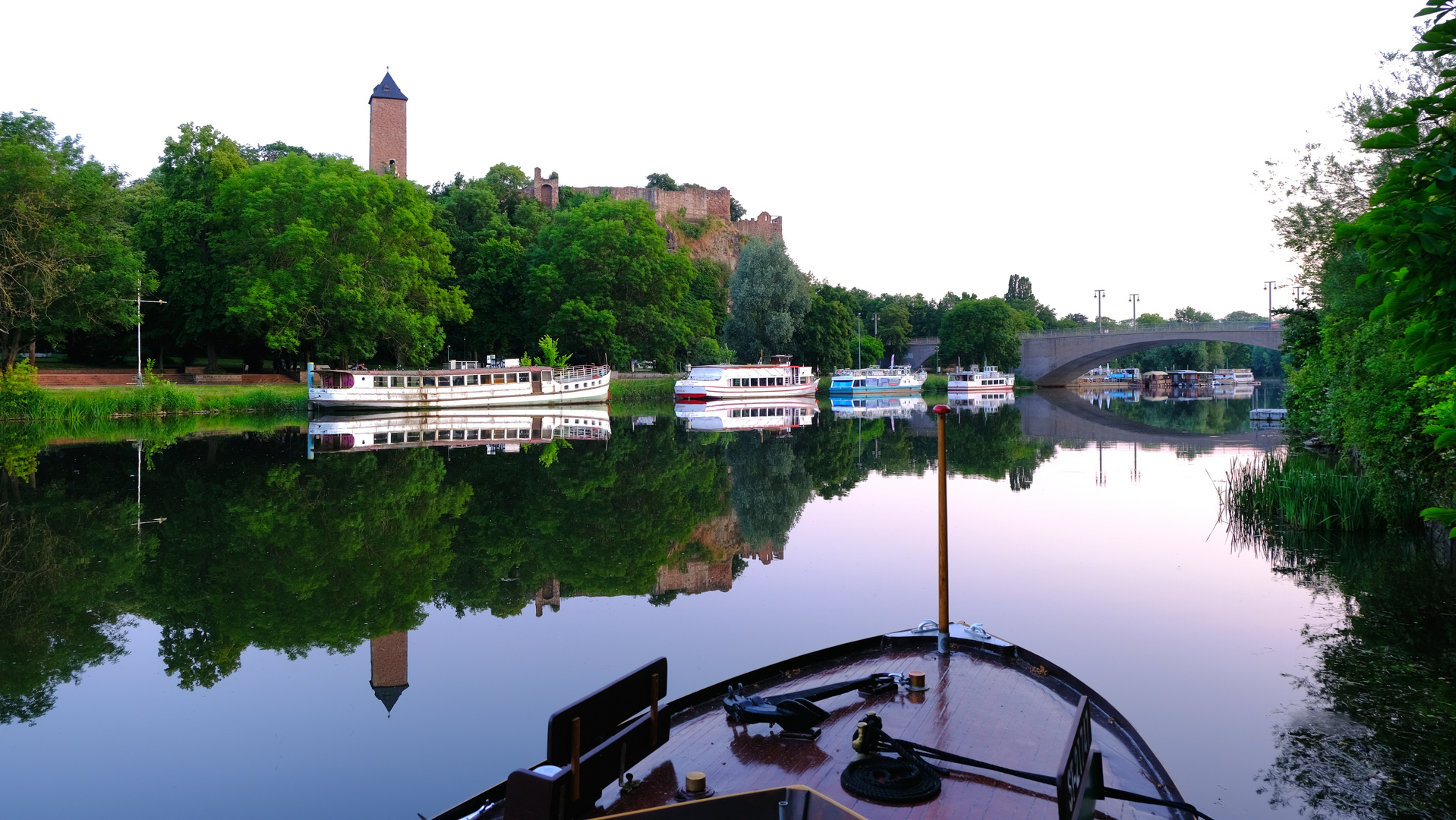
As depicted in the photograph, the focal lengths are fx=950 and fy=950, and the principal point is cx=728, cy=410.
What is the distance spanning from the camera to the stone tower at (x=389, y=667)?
7.10 meters

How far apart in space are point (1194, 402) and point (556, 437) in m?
46.8

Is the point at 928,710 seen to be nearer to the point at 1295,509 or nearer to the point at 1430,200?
the point at 1430,200

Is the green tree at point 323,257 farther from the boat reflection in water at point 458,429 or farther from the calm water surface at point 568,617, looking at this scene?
the calm water surface at point 568,617

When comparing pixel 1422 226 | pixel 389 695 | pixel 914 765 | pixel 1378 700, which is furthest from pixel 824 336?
pixel 1422 226

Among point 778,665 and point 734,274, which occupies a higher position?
point 734,274

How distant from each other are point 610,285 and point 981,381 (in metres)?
31.4

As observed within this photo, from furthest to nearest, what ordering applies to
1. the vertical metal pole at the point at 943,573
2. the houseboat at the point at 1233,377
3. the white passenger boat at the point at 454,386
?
the houseboat at the point at 1233,377 → the white passenger boat at the point at 454,386 → the vertical metal pole at the point at 943,573

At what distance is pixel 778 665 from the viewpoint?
623 cm

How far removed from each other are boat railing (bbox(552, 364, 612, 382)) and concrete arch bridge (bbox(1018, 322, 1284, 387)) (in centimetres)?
3922

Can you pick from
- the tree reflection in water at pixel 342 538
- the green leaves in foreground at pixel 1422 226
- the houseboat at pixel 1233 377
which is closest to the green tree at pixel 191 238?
the tree reflection in water at pixel 342 538

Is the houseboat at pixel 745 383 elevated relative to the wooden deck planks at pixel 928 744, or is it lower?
elevated

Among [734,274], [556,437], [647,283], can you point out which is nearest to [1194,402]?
[734,274]

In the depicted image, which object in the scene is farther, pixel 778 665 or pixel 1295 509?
pixel 1295 509

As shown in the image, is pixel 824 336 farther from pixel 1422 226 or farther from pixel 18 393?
pixel 1422 226
